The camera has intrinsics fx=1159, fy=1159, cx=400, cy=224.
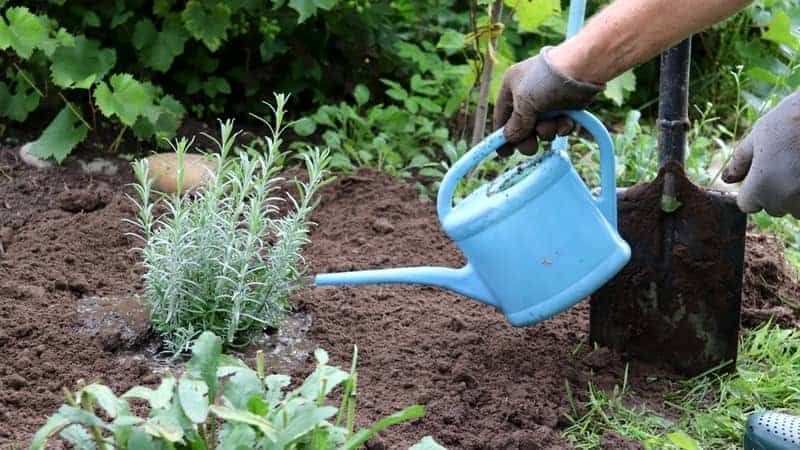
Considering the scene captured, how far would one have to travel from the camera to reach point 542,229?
8.14 feet

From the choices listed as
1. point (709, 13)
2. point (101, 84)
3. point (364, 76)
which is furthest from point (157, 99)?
point (709, 13)

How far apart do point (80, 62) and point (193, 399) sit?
95.2 inches

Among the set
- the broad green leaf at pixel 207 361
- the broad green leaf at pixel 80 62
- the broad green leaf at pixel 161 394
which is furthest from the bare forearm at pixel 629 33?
the broad green leaf at pixel 80 62

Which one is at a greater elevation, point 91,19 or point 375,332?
point 91,19

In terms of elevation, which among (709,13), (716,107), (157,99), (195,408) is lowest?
(716,107)

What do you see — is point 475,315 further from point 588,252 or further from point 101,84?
point 101,84

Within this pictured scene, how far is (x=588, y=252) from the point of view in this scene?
8.18 feet

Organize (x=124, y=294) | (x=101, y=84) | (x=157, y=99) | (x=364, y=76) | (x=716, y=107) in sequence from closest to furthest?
1. (x=124, y=294)
2. (x=101, y=84)
3. (x=157, y=99)
4. (x=364, y=76)
5. (x=716, y=107)

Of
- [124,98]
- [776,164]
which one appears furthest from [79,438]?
[124,98]

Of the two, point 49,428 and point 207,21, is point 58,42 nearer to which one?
point 207,21

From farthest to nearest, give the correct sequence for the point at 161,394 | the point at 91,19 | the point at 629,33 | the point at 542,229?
1. the point at 91,19
2. the point at 542,229
3. the point at 629,33
4. the point at 161,394

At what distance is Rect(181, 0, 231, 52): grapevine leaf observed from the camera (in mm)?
4066

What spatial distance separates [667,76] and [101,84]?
6.40ft

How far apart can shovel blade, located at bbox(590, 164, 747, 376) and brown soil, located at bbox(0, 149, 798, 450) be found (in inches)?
2.7
